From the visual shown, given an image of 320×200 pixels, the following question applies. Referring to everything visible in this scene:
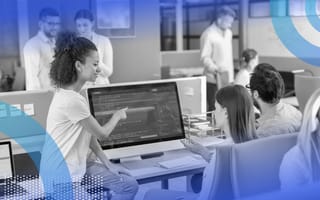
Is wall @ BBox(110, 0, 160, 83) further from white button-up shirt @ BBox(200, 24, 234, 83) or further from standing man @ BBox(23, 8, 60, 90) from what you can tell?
white button-up shirt @ BBox(200, 24, 234, 83)

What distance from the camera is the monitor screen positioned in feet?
4.96

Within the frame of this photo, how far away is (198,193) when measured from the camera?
121 cm

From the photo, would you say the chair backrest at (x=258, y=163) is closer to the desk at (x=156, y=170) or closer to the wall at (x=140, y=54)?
the desk at (x=156, y=170)

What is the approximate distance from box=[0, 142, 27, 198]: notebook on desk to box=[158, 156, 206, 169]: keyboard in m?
0.46

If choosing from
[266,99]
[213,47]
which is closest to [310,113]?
[266,99]

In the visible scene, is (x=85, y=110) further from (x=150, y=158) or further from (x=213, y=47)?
(x=213, y=47)

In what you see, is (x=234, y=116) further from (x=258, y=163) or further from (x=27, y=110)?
(x=27, y=110)

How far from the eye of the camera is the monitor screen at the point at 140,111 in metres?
1.51

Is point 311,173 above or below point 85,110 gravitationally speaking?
below

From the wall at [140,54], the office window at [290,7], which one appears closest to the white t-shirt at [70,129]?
the office window at [290,7]

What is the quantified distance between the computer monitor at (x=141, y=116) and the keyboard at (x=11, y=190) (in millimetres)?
321

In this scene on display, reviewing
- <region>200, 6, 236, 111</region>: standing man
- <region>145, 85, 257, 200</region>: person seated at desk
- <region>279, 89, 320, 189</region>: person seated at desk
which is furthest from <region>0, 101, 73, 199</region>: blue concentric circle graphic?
<region>200, 6, 236, 111</region>: standing man

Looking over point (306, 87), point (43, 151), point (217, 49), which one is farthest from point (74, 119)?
point (217, 49)

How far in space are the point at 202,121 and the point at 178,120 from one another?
6.4 inches
